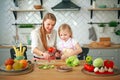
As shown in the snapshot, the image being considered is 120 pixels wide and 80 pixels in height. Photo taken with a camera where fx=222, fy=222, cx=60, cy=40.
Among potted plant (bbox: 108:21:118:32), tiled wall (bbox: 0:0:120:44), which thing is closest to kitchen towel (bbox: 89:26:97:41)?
tiled wall (bbox: 0:0:120:44)

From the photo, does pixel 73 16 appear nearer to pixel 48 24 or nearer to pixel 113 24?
pixel 113 24

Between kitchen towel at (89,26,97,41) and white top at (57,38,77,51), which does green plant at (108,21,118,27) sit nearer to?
kitchen towel at (89,26,97,41)

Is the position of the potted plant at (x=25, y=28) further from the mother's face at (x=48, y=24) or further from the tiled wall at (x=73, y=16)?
the mother's face at (x=48, y=24)

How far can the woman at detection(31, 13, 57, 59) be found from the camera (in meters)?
2.81

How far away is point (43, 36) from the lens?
9.48ft

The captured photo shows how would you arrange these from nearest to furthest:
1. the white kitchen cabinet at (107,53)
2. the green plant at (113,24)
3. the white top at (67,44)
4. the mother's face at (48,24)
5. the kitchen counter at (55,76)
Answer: the kitchen counter at (55,76) < the mother's face at (48,24) < the white top at (67,44) < the white kitchen cabinet at (107,53) < the green plant at (113,24)

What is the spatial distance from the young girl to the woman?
0.16 meters

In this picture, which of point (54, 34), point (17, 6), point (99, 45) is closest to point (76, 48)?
point (54, 34)

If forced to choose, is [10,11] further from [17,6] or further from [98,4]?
[98,4]

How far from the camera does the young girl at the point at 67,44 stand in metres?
2.94

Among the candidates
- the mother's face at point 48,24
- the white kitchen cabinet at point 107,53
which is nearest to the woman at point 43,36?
the mother's face at point 48,24

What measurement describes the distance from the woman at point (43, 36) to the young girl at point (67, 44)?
16 centimetres

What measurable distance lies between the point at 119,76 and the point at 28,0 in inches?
131

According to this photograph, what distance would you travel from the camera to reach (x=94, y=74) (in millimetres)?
2008
